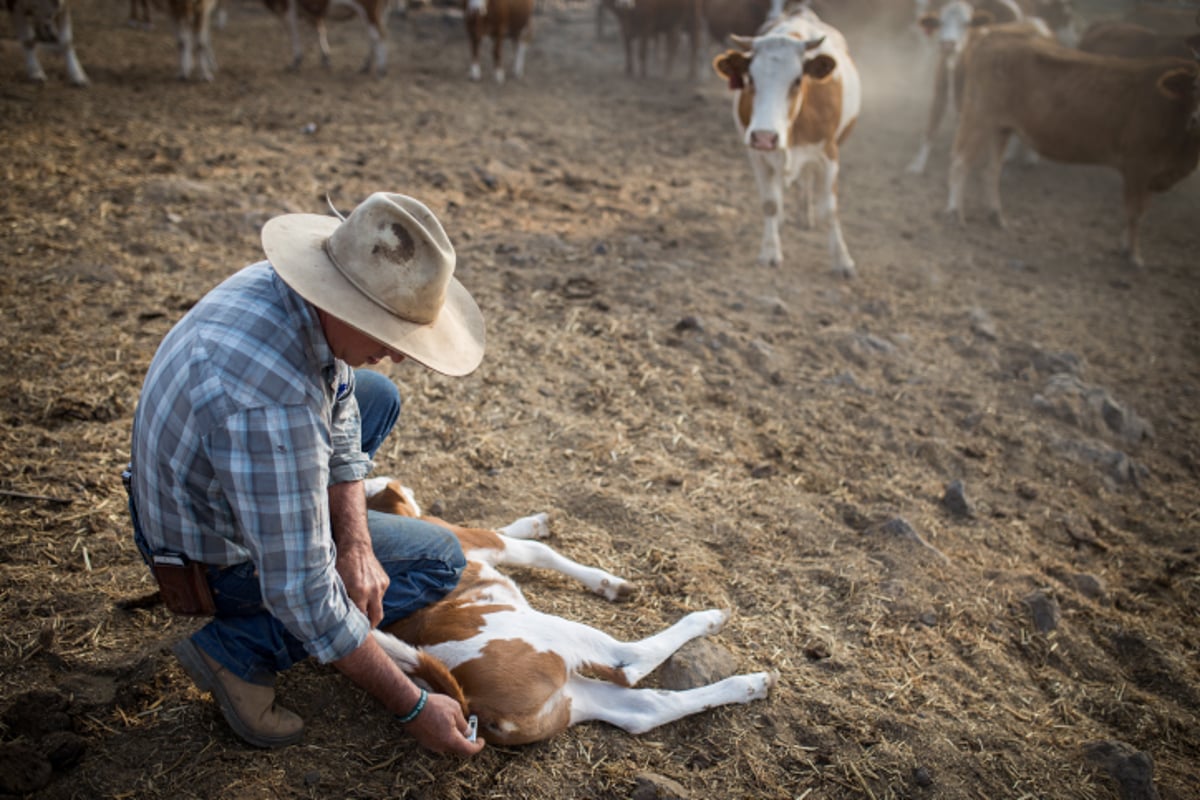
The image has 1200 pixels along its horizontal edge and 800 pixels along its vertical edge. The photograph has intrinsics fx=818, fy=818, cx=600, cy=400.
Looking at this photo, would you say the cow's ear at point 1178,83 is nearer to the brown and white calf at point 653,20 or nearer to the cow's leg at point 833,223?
the cow's leg at point 833,223

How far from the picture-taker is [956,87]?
33.3ft

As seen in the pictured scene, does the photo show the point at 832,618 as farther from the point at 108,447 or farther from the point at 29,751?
the point at 108,447

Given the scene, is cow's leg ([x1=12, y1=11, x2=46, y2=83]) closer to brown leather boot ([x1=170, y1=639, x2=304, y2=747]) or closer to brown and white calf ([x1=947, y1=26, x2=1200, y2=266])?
brown leather boot ([x1=170, y1=639, x2=304, y2=747])

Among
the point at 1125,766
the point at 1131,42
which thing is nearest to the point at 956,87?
the point at 1131,42

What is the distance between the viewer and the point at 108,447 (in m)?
3.71

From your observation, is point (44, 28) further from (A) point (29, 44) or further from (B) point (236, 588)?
(B) point (236, 588)

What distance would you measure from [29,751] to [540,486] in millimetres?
2132

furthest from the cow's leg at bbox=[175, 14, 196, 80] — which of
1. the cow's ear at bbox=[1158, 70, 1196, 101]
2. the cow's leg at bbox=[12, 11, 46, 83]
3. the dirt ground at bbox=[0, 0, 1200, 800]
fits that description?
the cow's ear at bbox=[1158, 70, 1196, 101]

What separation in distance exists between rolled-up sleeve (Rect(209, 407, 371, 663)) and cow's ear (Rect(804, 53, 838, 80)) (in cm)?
544

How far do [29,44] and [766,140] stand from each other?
7.97m

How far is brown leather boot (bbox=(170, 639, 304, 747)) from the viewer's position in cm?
233

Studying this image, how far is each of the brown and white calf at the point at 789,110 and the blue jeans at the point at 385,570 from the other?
4.19 meters

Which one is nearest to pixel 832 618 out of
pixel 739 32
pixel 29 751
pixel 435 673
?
pixel 435 673

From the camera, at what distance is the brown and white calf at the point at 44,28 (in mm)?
8641
